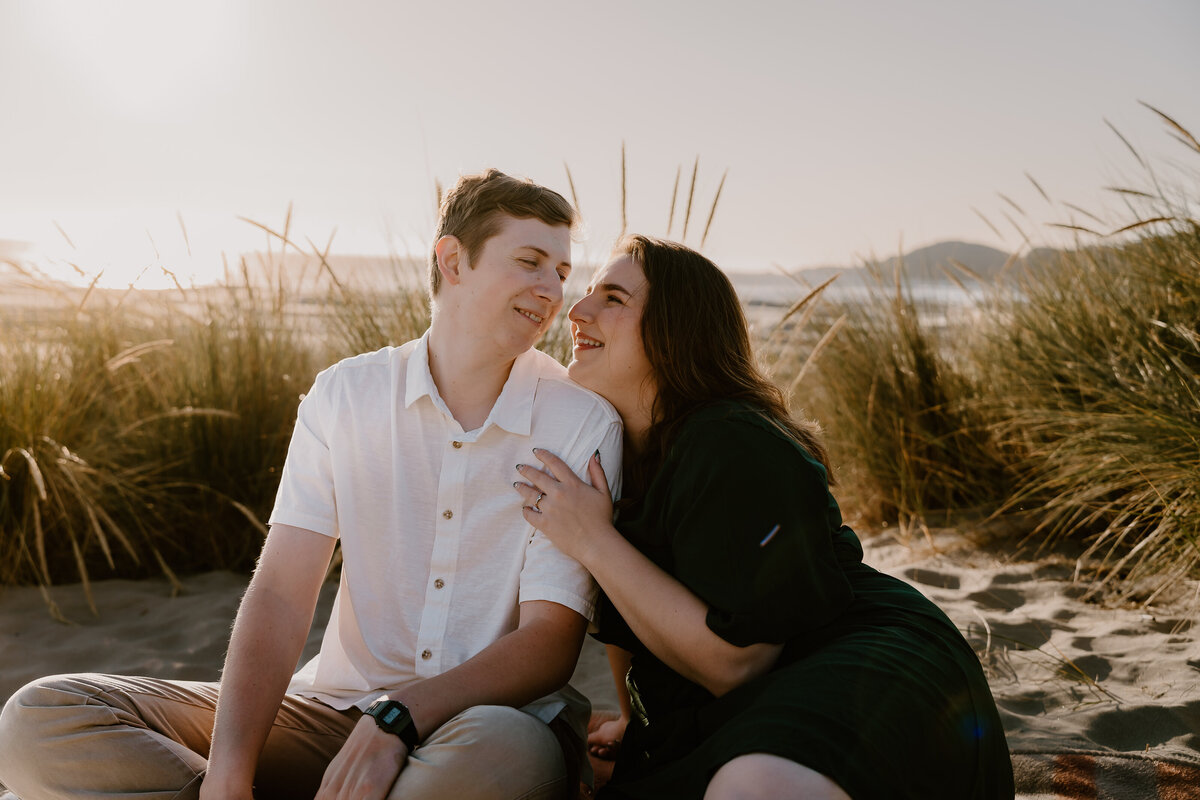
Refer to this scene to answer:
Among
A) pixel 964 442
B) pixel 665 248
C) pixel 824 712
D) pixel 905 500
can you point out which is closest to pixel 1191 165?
pixel 964 442

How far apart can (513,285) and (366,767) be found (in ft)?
3.62

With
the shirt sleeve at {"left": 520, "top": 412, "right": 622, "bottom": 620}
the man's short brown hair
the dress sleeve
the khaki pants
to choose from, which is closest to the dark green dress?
the dress sleeve

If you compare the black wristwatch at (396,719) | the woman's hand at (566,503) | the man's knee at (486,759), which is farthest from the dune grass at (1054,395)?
the black wristwatch at (396,719)

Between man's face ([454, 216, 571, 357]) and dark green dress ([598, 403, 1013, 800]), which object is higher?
man's face ([454, 216, 571, 357])

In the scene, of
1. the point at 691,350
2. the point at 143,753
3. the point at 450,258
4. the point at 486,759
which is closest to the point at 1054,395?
the point at 691,350

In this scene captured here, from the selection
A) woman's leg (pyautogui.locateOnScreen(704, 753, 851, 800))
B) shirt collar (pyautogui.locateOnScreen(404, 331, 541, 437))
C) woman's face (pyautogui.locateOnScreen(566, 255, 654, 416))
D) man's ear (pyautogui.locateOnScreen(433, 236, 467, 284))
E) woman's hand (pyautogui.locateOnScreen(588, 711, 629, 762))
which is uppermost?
man's ear (pyautogui.locateOnScreen(433, 236, 467, 284))

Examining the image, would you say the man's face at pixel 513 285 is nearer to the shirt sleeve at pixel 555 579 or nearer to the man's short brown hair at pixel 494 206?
the man's short brown hair at pixel 494 206

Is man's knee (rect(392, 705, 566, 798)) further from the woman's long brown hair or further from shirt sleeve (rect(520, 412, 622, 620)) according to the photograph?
the woman's long brown hair

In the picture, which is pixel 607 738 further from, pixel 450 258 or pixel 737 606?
pixel 450 258

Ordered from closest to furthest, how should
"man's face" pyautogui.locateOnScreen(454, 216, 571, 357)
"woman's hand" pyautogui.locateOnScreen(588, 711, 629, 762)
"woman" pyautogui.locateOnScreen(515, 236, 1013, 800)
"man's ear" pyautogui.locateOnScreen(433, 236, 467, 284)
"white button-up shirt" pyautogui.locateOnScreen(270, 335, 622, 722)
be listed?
1. "woman" pyautogui.locateOnScreen(515, 236, 1013, 800)
2. "white button-up shirt" pyautogui.locateOnScreen(270, 335, 622, 722)
3. "man's face" pyautogui.locateOnScreen(454, 216, 571, 357)
4. "man's ear" pyautogui.locateOnScreen(433, 236, 467, 284)
5. "woman's hand" pyautogui.locateOnScreen(588, 711, 629, 762)

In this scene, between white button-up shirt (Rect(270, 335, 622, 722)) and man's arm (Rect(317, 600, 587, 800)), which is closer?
man's arm (Rect(317, 600, 587, 800))

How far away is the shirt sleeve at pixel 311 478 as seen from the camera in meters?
2.04

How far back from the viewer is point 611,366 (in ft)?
6.97

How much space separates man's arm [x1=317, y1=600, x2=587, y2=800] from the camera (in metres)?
1.62
